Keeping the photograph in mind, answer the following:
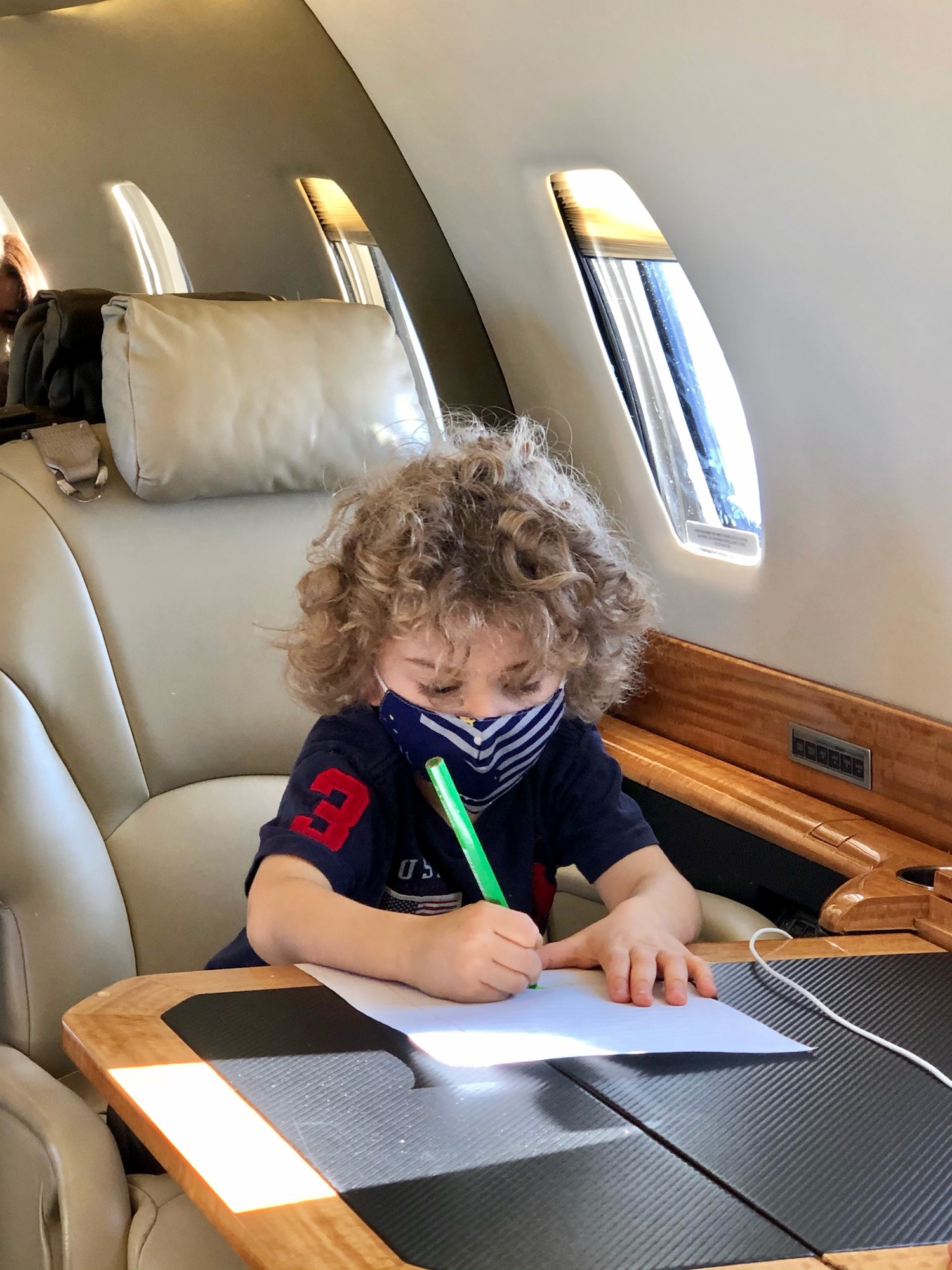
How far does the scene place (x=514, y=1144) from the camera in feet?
2.77

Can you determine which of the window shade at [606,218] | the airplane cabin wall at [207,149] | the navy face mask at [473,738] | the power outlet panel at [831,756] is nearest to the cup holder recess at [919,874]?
the power outlet panel at [831,756]

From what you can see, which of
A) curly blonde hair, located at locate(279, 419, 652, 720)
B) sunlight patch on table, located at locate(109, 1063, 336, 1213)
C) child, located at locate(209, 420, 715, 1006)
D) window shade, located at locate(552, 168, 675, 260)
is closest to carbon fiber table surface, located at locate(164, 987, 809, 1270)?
sunlight patch on table, located at locate(109, 1063, 336, 1213)

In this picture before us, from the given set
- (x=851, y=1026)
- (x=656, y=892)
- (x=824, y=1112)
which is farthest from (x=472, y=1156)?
(x=656, y=892)

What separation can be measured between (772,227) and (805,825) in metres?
0.82

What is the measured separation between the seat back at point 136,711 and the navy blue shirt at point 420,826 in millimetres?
208

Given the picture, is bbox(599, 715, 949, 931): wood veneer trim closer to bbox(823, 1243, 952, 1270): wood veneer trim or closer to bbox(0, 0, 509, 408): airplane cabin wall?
bbox(823, 1243, 952, 1270): wood veneer trim

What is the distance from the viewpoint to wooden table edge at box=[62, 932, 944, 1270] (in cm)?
73

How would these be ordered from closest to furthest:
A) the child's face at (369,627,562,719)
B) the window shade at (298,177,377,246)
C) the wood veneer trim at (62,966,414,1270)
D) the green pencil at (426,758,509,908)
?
the wood veneer trim at (62,966,414,1270) < the green pencil at (426,758,509,908) < the child's face at (369,627,562,719) < the window shade at (298,177,377,246)

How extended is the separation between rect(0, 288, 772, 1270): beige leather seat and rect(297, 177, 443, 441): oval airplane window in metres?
0.46

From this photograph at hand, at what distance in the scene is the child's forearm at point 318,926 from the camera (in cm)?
111

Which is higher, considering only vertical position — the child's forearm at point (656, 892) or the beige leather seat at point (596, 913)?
the child's forearm at point (656, 892)

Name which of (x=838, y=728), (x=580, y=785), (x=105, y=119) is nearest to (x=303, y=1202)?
(x=580, y=785)

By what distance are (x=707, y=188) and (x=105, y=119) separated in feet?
3.36

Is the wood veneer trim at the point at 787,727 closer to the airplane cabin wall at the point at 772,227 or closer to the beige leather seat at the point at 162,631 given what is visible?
the airplane cabin wall at the point at 772,227
